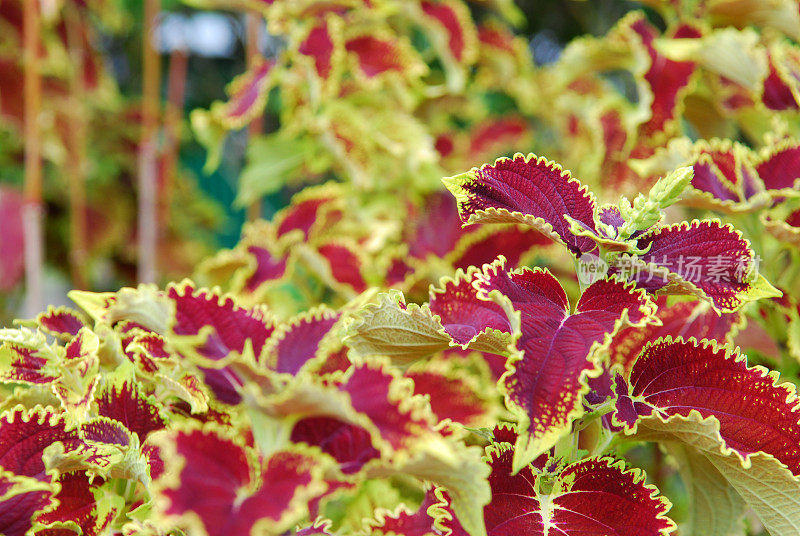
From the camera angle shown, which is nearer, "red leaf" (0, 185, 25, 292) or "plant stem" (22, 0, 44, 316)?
"plant stem" (22, 0, 44, 316)

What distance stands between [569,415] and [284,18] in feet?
2.77

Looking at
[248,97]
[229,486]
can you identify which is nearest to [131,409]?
[229,486]

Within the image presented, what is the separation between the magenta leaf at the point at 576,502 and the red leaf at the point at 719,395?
0.05 m

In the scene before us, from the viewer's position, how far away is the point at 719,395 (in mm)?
533

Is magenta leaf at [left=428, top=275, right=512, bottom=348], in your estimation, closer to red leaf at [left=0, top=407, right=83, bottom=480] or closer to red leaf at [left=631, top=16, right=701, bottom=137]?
red leaf at [left=0, top=407, right=83, bottom=480]

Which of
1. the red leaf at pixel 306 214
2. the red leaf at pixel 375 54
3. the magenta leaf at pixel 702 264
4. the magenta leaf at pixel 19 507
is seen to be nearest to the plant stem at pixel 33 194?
the red leaf at pixel 306 214

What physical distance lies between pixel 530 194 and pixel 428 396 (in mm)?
167

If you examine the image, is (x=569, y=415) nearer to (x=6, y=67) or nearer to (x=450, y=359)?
(x=450, y=359)

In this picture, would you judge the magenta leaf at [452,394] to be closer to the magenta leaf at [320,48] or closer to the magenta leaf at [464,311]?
the magenta leaf at [464,311]

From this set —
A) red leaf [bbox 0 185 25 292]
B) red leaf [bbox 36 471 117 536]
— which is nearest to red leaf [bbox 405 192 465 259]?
red leaf [bbox 36 471 117 536]

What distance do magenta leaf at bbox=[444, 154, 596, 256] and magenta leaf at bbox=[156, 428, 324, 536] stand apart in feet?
0.74

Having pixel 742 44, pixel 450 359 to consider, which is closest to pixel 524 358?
pixel 450 359

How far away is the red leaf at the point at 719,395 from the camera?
0.51m

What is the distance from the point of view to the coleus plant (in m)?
0.43
